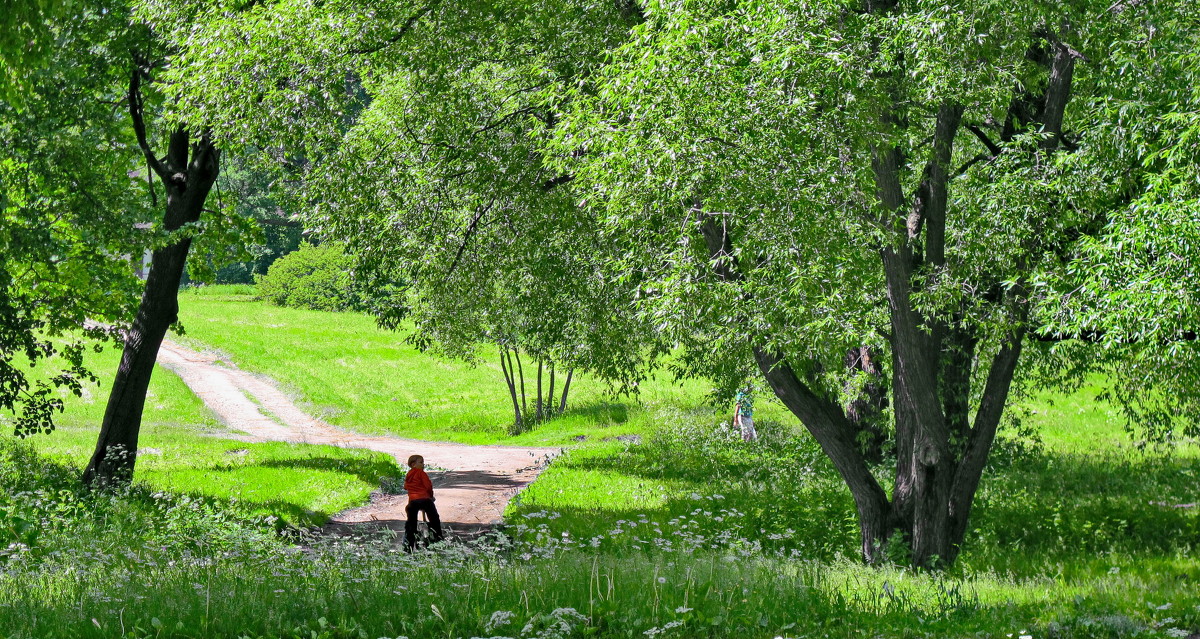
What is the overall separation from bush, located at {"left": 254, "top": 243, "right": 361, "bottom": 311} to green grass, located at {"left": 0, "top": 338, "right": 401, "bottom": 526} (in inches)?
1379

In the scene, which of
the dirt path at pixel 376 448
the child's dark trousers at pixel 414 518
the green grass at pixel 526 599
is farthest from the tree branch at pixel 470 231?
the green grass at pixel 526 599

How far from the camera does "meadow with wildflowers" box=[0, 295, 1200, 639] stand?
241 inches

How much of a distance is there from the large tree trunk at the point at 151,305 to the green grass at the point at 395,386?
1344 cm

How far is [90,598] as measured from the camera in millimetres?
6273

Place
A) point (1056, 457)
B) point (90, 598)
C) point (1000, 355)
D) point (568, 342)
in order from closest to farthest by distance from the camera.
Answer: point (90, 598), point (1000, 355), point (568, 342), point (1056, 457)

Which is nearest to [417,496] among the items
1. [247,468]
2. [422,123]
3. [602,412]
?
[422,123]

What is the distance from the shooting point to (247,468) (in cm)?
1823

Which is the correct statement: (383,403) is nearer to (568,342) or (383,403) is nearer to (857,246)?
(568,342)

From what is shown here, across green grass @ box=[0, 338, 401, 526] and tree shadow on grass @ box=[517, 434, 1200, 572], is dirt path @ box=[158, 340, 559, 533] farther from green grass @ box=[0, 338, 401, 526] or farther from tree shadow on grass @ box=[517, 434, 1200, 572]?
tree shadow on grass @ box=[517, 434, 1200, 572]

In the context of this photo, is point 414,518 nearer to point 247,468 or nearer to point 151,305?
point 151,305

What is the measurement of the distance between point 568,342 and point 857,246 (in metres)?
7.90

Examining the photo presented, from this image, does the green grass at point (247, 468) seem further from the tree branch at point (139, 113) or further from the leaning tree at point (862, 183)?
the leaning tree at point (862, 183)

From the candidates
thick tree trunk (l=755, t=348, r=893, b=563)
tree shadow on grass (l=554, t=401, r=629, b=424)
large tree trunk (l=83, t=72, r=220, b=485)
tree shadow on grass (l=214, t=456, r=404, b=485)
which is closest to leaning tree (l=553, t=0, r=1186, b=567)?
thick tree trunk (l=755, t=348, r=893, b=563)

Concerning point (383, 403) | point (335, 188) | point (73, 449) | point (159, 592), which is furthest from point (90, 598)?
point (383, 403)
